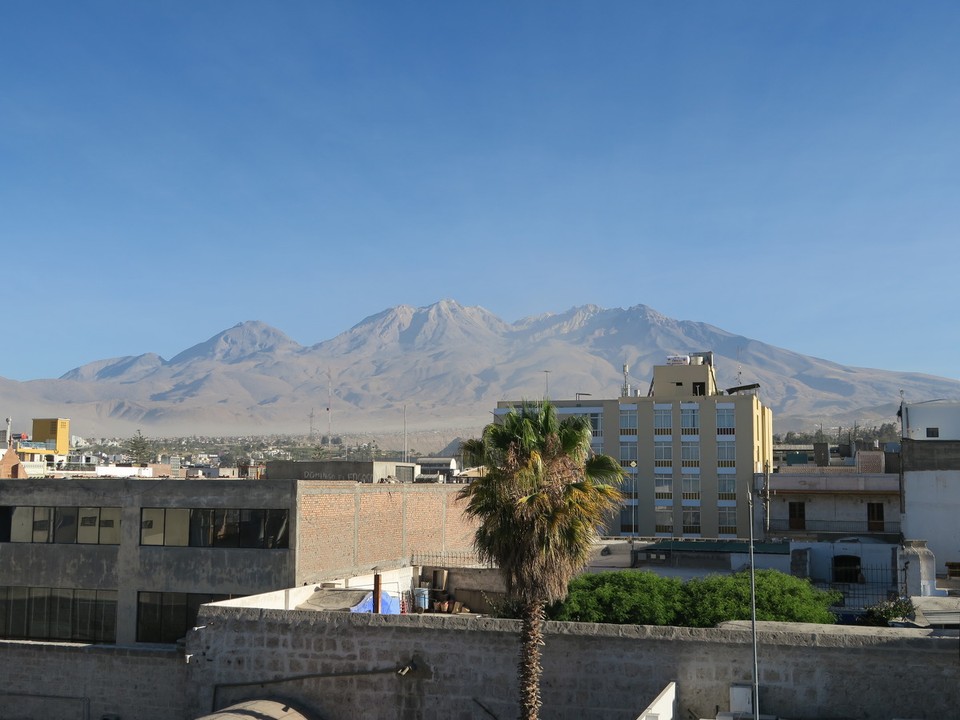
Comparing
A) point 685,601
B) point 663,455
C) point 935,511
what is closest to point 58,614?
point 685,601

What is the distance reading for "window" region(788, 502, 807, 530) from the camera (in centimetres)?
5772

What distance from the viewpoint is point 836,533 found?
55.9m

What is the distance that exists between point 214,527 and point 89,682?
5.97 metres

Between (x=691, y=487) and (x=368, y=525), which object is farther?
(x=691, y=487)

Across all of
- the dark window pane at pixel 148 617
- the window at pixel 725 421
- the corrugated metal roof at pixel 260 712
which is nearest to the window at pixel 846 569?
the dark window pane at pixel 148 617

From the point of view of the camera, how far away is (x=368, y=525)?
1378 inches

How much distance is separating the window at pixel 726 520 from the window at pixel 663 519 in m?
3.53

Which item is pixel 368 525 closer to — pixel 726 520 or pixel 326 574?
pixel 326 574

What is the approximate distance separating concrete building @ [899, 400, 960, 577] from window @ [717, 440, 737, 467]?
26.5m

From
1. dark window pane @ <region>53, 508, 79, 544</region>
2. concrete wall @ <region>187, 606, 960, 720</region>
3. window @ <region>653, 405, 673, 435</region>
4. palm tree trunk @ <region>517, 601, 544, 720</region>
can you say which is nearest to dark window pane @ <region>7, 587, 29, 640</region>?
dark window pane @ <region>53, 508, 79, 544</region>

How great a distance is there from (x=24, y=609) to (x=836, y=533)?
43649 mm

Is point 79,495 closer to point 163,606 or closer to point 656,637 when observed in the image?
point 163,606

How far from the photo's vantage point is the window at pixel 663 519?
71.6 meters

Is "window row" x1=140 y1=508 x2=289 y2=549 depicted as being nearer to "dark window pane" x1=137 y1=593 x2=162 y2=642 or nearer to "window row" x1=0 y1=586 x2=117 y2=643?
"dark window pane" x1=137 y1=593 x2=162 y2=642
